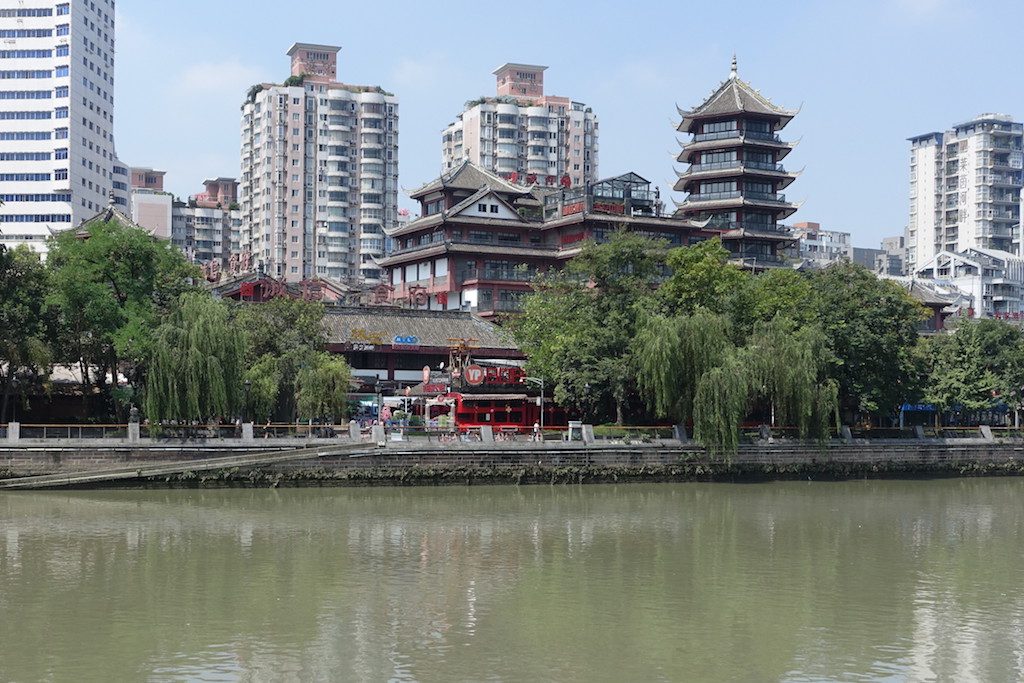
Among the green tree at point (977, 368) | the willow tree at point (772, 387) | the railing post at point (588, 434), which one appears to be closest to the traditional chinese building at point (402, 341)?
the railing post at point (588, 434)

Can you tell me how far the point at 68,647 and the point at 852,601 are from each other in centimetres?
1359

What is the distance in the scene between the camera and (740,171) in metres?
69.8

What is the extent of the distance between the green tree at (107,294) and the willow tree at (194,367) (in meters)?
1.07

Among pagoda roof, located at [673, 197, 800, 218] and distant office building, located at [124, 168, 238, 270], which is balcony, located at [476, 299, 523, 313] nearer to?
pagoda roof, located at [673, 197, 800, 218]

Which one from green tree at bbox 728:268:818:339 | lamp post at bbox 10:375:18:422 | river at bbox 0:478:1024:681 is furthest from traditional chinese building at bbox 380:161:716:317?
river at bbox 0:478:1024:681

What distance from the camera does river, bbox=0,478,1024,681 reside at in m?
18.1

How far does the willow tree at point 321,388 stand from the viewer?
1719 inches

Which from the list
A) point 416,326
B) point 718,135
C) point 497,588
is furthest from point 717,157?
point 497,588

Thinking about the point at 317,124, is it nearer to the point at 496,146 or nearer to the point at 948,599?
the point at 496,146

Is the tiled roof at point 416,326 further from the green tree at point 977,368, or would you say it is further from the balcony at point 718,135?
the balcony at point 718,135

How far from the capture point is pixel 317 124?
11431cm

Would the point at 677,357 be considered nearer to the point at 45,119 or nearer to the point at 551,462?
the point at 551,462

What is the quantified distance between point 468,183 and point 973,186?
246ft

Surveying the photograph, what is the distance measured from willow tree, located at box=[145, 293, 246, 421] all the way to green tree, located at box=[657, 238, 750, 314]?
16261 mm
